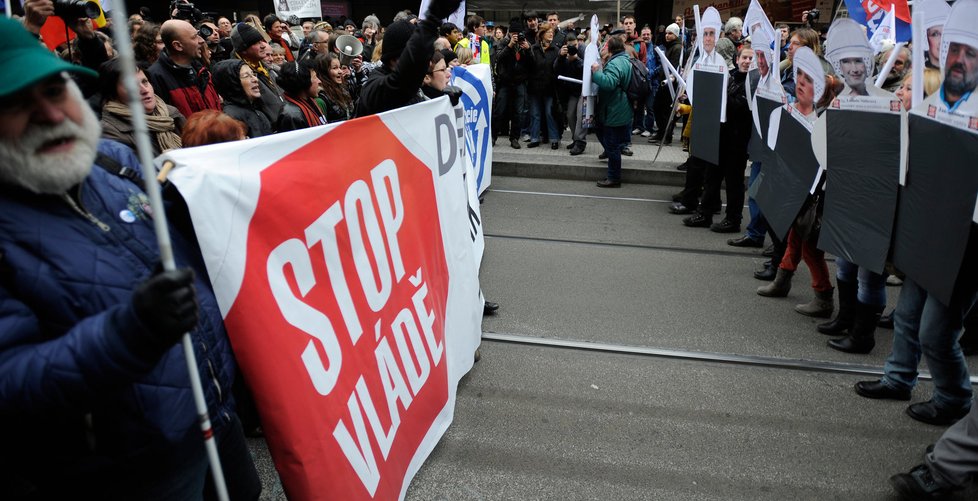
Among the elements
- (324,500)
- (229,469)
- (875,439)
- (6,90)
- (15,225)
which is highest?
(6,90)

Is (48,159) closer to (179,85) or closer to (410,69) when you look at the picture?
(410,69)

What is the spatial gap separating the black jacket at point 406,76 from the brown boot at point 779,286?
308 centimetres

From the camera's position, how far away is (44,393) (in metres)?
1.08

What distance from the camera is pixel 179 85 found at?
3900 millimetres

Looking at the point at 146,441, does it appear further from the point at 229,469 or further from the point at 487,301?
the point at 487,301

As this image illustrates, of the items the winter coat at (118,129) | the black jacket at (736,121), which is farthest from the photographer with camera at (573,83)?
the winter coat at (118,129)

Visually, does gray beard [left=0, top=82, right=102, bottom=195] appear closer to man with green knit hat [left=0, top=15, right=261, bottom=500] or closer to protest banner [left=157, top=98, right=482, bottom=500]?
man with green knit hat [left=0, top=15, right=261, bottom=500]

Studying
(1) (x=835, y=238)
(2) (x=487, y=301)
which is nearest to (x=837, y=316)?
(1) (x=835, y=238)

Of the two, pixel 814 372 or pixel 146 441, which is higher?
pixel 146 441

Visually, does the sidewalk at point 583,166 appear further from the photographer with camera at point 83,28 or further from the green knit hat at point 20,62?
the green knit hat at point 20,62

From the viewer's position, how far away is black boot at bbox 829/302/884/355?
3.50 meters

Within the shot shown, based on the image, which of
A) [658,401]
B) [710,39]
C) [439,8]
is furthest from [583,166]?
[439,8]

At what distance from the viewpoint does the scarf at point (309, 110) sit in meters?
3.84

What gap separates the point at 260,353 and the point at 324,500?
50cm
